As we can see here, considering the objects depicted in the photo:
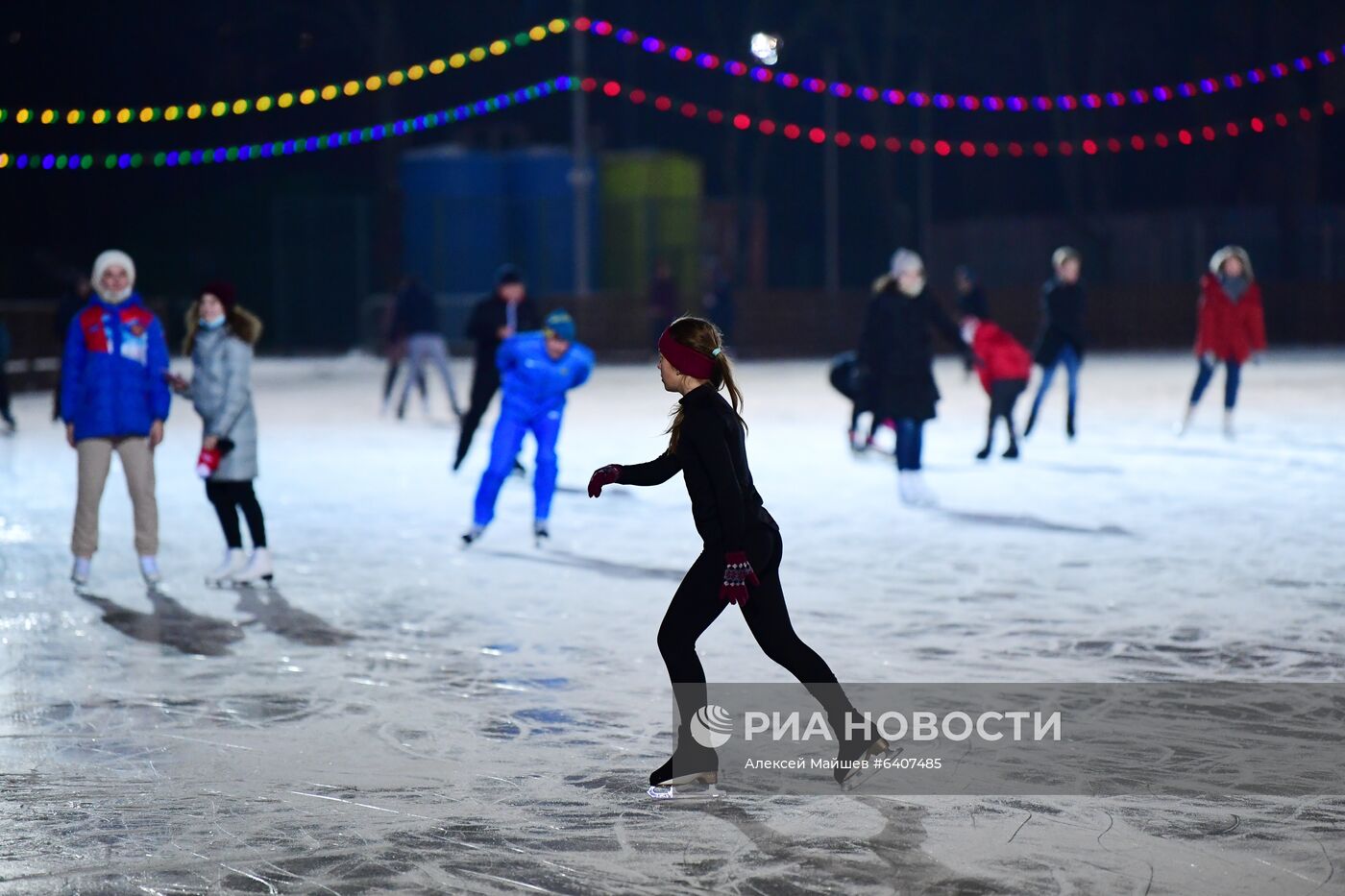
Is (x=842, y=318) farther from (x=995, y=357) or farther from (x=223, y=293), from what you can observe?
(x=223, y=293)

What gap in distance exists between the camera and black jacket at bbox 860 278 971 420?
38.9ft

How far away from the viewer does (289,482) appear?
13492 mm

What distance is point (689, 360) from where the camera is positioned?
16.2ft

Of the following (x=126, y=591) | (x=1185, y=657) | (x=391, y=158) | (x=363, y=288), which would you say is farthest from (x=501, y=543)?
(x=391, y=158)

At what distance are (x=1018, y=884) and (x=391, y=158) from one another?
39.2 metres

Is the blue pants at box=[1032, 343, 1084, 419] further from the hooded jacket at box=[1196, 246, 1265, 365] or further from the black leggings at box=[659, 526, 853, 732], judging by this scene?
the black leggings at box=[659, 526, 853, 732]

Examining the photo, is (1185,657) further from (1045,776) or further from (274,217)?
(274,217)

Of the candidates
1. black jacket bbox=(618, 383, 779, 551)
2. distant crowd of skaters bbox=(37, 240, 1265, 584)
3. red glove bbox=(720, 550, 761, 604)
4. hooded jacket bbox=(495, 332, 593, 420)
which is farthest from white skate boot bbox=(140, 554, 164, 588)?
red glove bbox=(720, 550, 761, 604)

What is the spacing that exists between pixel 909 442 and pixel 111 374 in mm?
5117

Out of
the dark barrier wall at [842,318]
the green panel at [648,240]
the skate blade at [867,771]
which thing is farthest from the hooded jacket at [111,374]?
the green panel at [648,240]

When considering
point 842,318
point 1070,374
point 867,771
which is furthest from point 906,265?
point 842,318

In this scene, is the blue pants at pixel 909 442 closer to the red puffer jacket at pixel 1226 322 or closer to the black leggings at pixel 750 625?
the red puffer jacket at pixel 1226 322

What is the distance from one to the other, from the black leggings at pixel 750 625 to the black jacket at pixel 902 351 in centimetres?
676

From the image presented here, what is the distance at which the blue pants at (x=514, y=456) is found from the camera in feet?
33.4
